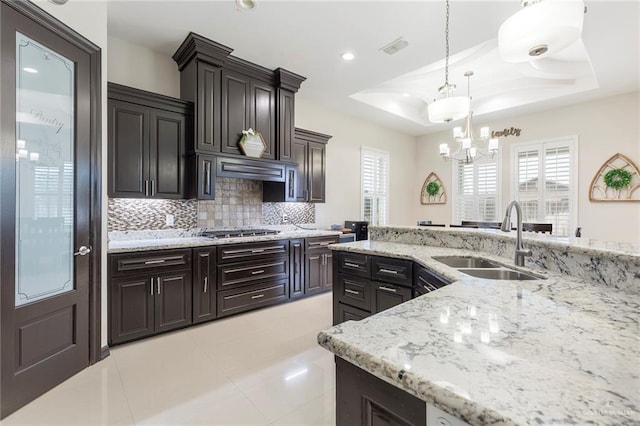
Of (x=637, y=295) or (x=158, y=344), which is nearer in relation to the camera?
(x=637, y=295)

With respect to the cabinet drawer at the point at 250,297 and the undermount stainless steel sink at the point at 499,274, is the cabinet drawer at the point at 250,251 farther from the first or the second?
the undermount stainless steel sink at the point at 499,274

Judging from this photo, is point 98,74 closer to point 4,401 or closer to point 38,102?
point 38,102

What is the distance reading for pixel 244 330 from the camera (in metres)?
3.01

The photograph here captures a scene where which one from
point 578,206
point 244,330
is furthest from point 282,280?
point 578,206

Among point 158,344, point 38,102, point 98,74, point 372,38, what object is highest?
point 372,38

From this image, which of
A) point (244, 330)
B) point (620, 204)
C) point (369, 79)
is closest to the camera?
point (244, 330)

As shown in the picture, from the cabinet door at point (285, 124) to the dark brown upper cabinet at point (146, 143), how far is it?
1.16 metres

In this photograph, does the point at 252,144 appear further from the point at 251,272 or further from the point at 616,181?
the point at 616,181

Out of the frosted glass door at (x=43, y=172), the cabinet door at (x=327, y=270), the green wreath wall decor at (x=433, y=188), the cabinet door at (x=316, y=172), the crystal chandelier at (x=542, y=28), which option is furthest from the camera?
the green wreath wall decor at (x=433, y=188)

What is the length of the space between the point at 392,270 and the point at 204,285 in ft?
6.57

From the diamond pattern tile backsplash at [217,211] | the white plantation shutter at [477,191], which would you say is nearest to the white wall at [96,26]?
the diamond pattern tile backsplash at [217,211]

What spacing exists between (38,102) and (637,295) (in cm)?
357

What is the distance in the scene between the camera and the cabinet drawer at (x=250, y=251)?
3.23 m

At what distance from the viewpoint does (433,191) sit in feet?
21.9
